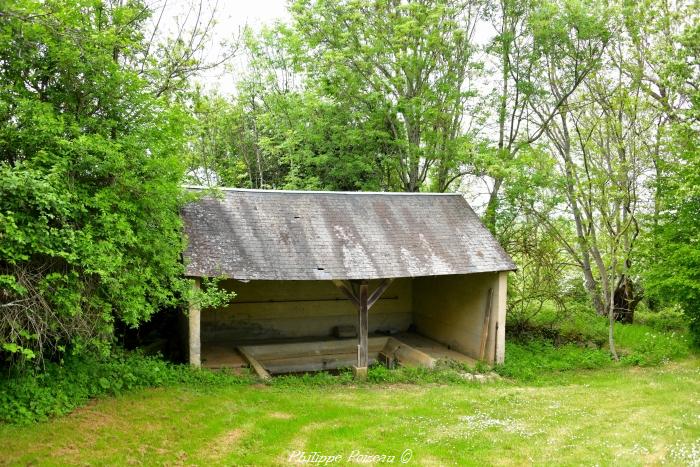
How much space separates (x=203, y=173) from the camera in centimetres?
2270

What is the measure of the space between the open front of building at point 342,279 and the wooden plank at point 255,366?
37 mm

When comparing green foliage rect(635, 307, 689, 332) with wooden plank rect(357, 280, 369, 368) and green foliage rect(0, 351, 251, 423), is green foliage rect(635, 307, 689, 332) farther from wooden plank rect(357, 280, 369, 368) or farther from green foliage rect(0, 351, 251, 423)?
green foliage rect(0, 351, 251, 423)

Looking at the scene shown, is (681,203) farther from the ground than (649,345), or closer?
farther from the ground

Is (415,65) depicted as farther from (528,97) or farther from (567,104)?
(567,104)

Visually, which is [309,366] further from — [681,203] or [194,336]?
[681,203]

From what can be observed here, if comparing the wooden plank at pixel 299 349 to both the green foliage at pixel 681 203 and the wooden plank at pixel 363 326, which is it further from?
the green foliage at pixel 681 203

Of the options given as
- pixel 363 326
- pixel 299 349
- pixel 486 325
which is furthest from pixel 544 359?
pixel 299 349

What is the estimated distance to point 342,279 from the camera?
1061 centimetres

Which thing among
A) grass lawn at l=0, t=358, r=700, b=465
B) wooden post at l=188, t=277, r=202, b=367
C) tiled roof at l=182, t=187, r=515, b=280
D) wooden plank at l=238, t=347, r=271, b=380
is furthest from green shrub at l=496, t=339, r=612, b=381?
wooden post at l=188, t=277, r=202, b=367

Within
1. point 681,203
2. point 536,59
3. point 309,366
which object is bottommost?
point 309,366

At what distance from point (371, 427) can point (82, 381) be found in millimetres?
4416

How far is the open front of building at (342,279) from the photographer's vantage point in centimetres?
1059

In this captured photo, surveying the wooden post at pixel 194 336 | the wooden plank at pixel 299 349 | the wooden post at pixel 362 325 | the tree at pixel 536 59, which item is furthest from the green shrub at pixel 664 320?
the wooden post at pixel 194 336

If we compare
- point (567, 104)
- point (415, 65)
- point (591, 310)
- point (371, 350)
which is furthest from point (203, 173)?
point (591, 310)
